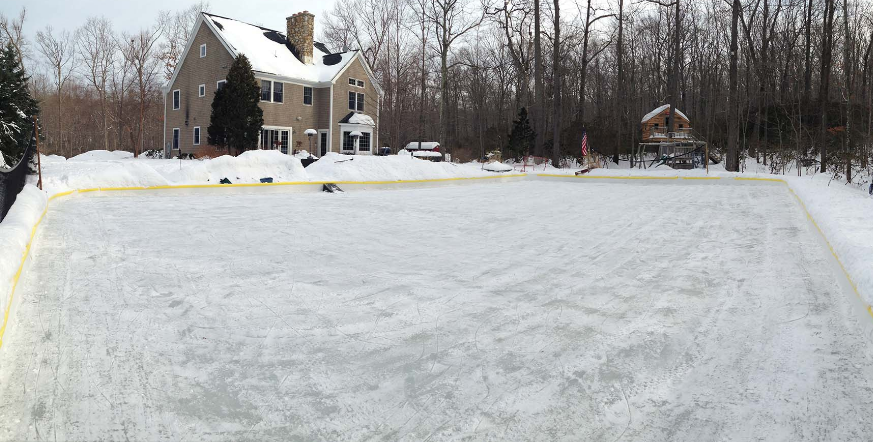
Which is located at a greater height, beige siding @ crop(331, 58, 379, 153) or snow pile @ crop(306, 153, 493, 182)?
beige siding @ crop(331, 58, 379, 153)

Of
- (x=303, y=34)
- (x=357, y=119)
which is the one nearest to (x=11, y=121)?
(x=357, y=119)

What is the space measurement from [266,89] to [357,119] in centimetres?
544

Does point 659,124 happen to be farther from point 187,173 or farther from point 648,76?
point 187,173

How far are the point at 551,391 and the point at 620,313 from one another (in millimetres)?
1640

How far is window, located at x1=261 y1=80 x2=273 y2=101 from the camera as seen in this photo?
108 ft

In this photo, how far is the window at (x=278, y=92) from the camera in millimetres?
33594

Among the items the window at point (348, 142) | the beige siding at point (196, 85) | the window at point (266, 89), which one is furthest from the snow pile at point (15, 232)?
the window at point (348, 142)

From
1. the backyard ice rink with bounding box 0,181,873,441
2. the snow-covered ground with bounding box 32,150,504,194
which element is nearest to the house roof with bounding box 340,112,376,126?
the snow-covered ground with bounding box 32,150,504,194

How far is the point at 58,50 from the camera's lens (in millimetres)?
53156

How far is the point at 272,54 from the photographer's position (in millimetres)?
34969

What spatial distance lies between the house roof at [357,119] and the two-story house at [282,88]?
2.1 inches

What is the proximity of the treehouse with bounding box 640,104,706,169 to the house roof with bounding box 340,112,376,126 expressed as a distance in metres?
16.0

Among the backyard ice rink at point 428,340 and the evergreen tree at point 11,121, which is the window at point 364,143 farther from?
the backyard ice rink at point 428,340

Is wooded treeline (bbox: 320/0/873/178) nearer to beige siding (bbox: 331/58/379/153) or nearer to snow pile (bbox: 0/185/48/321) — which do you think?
beige siding (bbox: 331/58/379/153)
